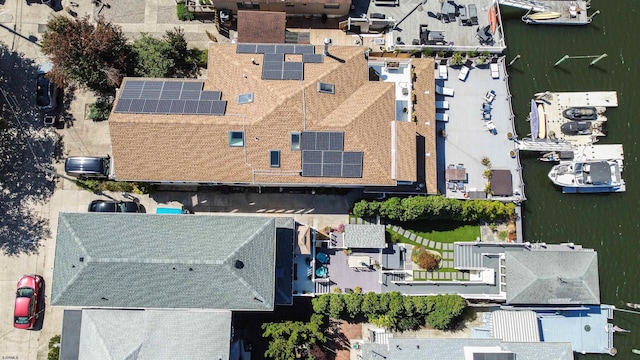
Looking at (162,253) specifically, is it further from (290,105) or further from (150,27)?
(150,27)

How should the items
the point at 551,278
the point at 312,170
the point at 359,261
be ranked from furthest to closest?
the point at 359,261 → the point at 551,278 → the point at 312,170

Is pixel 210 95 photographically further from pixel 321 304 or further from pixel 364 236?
pixel 321 304

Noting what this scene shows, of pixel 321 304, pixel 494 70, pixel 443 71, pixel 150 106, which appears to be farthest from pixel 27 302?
pixel 494 70

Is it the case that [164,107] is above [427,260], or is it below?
above

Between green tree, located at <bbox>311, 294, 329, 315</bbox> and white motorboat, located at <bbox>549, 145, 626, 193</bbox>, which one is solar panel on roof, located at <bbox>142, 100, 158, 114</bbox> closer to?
green tree, located at <bbox>311, 294, 329, 315</bbox>

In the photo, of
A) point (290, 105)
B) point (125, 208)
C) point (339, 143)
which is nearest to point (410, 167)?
point (339, 143)
